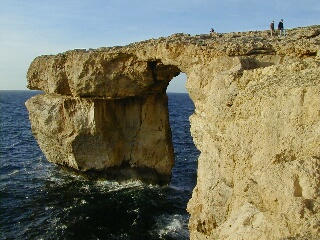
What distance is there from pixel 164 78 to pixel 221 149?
1164 cm

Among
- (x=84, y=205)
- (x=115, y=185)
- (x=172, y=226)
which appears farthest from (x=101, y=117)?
(x=172, y=226)

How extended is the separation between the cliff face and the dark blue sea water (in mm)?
1676

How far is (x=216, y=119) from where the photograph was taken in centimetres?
1009

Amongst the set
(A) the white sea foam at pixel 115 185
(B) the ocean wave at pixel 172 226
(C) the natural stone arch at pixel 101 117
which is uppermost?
(C) the natural stone arch at pixel 101 117

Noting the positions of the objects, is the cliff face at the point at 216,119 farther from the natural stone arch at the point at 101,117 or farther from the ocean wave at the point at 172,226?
the ocean wave at the point at 172,226

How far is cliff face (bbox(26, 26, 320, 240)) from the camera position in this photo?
7003 mm

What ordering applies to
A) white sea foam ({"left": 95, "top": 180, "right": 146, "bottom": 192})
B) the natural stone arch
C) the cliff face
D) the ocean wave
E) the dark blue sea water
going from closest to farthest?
1. the cliff face
2. the ocean wave
3. the dark blue sea water
4. the natural stone arch
5. white sea foam ({"left": 95, "top": 180, "right": 146, "bottom": 192})

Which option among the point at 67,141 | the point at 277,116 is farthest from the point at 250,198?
the point at 67,141

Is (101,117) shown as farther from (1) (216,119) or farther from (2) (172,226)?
(1) (216,119)

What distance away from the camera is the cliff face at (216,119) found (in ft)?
23.0

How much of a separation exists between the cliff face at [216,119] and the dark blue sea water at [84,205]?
1676 millimetres

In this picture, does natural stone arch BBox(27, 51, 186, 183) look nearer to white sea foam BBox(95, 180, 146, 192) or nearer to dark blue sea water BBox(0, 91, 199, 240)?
white sea foam BBox(95, 180, 146, 192)

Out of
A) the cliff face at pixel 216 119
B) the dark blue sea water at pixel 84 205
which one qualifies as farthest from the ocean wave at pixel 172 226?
the cliff face at pixel 216 119

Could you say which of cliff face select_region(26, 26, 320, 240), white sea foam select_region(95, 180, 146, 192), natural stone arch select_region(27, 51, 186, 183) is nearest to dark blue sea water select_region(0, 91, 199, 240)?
white sea foam select_region(95, 180, 146, 192)
